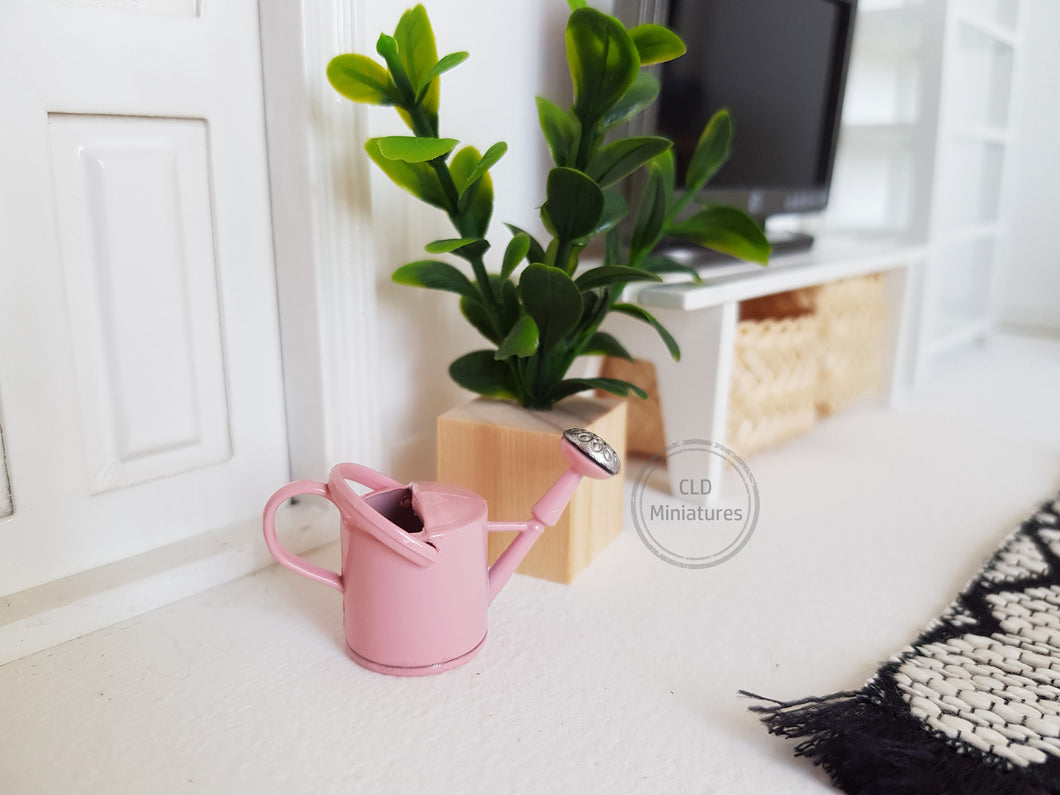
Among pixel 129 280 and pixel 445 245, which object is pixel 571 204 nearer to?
pixel 445 245

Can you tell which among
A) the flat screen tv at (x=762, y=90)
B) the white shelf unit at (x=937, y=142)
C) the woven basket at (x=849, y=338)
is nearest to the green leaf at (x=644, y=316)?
the flat screen tv at (x=762, y=90)

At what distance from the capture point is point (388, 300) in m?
0.99

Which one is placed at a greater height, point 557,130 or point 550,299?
point 557,130

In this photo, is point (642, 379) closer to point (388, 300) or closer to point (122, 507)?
point (388, 300)

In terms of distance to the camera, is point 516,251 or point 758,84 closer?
point 516,251

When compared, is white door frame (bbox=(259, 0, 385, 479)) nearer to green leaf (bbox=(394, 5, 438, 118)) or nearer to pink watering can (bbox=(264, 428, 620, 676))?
green leaf (bbox=(394, 5, 438, 118))

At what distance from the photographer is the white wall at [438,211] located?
98 cm

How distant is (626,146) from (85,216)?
52 cm

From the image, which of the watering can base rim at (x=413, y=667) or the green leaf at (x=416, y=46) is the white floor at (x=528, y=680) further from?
the green leaf at (x=416, y=46)

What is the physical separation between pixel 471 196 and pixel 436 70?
0.43 ft

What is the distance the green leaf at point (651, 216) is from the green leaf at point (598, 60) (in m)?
0.14

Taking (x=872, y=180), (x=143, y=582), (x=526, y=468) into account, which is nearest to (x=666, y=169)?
(x=526, y=468)

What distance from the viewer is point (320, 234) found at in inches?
34.3
